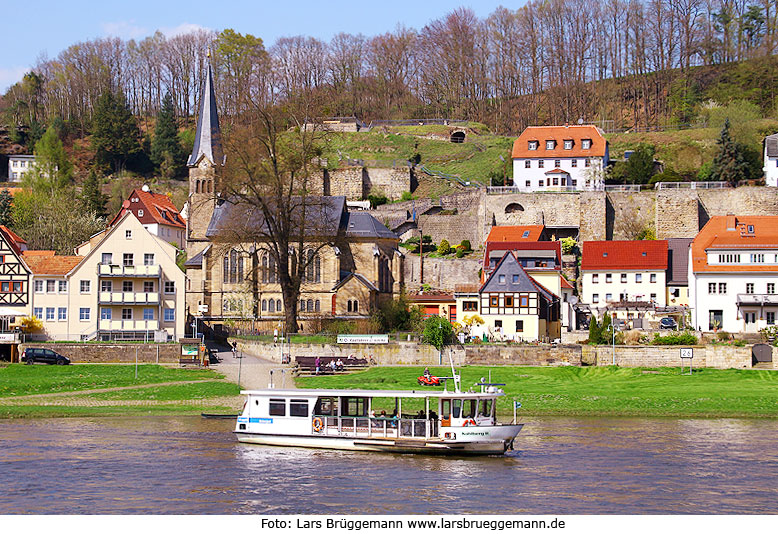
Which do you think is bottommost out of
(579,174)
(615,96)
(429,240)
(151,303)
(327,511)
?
(327,511)

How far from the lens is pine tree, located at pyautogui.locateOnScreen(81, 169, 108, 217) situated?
98250mm

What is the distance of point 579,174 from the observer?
88625 millimetres

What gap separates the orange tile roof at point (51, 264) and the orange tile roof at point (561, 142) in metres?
41.2

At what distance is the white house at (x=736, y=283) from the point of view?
63.2m

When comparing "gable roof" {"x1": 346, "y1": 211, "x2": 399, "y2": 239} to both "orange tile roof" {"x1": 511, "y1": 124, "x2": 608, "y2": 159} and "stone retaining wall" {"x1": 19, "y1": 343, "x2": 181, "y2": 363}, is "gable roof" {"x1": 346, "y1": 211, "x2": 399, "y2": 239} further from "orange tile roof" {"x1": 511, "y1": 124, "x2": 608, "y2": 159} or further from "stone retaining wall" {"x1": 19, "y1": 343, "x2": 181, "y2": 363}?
"stone retaining wall" {"x1": 19, "y1": 343, "x2": 181, "y2": 363}

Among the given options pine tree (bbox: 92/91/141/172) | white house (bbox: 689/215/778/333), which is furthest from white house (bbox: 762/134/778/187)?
pine tree (bbox: 92/91/141/172)

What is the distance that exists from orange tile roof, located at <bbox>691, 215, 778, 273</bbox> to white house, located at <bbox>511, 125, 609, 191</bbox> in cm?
1847

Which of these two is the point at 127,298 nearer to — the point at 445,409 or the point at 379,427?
the point at 379,427

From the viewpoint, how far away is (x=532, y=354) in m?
56.1

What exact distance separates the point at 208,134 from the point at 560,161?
29.8m

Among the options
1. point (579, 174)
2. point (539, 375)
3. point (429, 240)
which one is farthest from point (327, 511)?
point (579, 174)

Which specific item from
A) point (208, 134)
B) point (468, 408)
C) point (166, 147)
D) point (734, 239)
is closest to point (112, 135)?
point (166, 147)

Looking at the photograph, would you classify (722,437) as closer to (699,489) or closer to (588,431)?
(588,431)

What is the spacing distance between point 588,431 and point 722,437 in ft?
14.9
